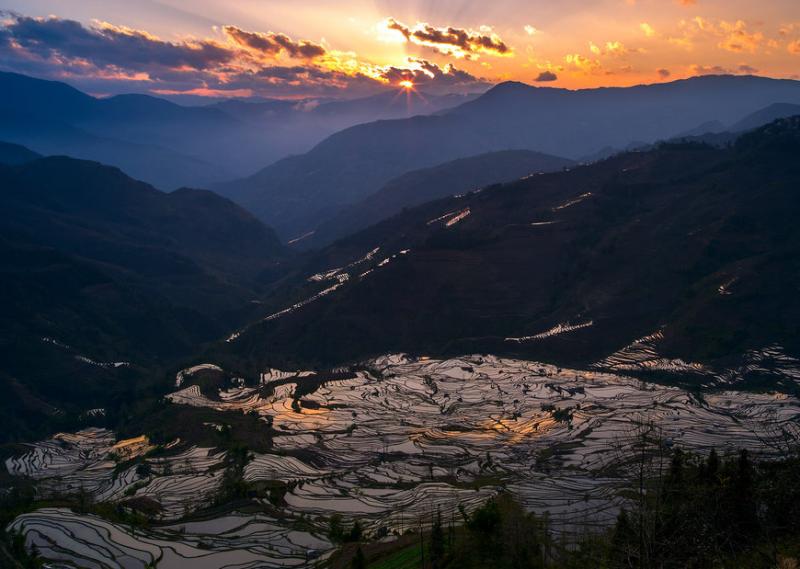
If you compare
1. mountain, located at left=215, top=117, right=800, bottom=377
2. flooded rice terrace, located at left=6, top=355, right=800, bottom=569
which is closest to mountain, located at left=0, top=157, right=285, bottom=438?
mountain, located at left=215, top=117, right=800, bottom=377

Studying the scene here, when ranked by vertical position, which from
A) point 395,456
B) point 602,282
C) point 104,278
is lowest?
point 395,456

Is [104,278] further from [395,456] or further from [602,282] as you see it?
[602,282]

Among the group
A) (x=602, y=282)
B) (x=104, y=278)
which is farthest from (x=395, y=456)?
(x=104, y=278)

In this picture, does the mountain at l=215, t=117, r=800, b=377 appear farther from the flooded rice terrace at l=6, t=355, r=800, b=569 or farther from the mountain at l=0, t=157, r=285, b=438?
the mountain at l=0, t=157, r=285, b=438

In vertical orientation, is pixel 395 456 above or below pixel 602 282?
below

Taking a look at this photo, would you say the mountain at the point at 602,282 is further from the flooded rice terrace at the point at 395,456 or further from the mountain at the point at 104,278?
the mountain at the point at 104,278

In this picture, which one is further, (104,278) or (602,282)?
(104,278)

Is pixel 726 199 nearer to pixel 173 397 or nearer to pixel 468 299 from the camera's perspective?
pixel 468 299

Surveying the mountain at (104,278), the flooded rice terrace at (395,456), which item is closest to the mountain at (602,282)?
the flooded rice terrace at (395,456)
